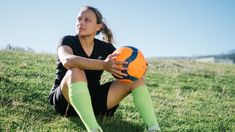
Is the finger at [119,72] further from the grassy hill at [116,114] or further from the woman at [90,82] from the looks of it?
the grassy hill at [116,114]

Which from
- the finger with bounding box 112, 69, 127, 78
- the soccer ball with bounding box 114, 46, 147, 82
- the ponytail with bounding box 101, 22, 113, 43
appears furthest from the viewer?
the ponytail with bounding box 101, 22, 113, 43

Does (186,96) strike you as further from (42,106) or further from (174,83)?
(42,106)

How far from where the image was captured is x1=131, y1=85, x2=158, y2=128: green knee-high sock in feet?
19.2

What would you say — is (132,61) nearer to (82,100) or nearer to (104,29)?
(82,100)

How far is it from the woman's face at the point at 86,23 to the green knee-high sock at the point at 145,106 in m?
1.34

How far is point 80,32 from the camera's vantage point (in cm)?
632

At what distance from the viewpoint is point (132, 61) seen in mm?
5574

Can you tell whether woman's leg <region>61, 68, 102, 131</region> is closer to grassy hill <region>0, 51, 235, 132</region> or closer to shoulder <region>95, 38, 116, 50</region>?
grassy hill <region>0, 51, 235, 132</region>

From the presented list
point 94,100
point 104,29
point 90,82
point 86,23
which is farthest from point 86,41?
point 94,100

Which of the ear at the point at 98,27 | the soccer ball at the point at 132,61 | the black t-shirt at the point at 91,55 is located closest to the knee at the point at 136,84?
the soccer ball at the point at 132,61

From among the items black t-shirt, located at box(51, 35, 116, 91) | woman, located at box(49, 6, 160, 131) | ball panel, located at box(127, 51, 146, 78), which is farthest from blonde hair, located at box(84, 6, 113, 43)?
ball panel, located at box(127, 51, 146, 78)

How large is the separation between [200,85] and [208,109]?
4762 millimetres

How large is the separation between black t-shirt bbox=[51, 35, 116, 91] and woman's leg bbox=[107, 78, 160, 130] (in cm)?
51

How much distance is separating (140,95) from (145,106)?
19 cm
